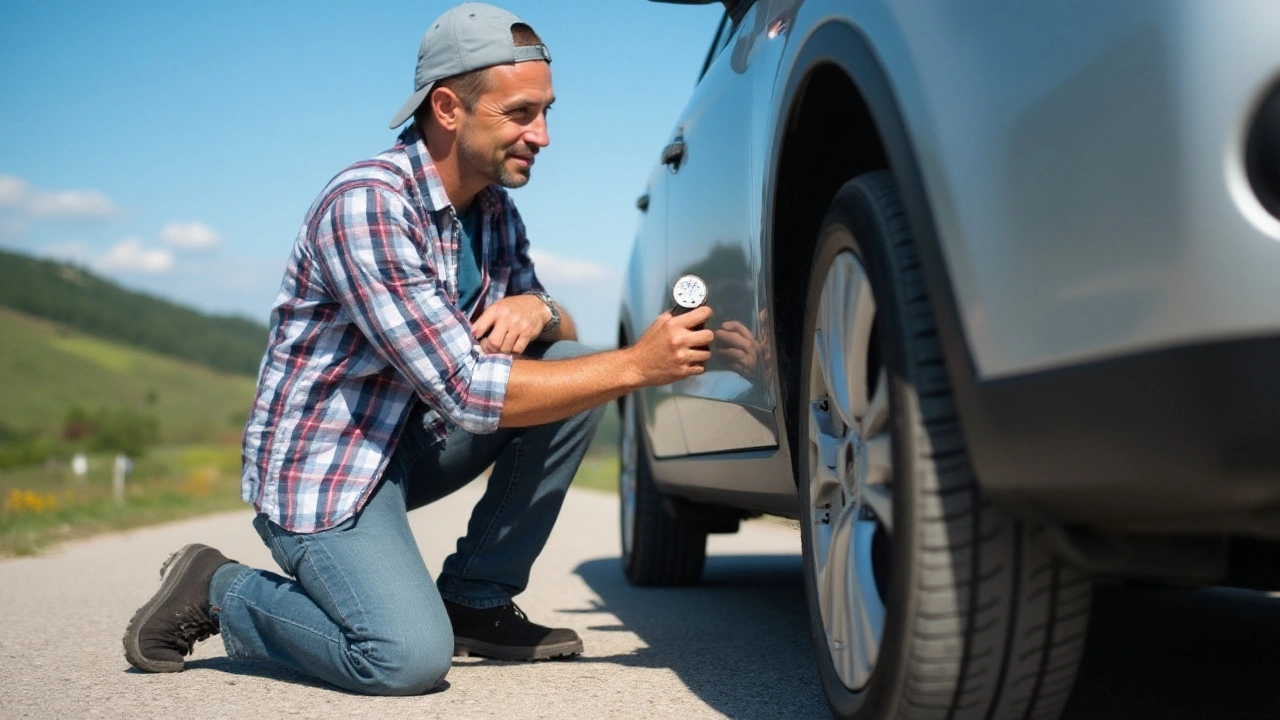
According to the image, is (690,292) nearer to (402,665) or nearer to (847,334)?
(847,334)

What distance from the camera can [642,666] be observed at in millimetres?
2764

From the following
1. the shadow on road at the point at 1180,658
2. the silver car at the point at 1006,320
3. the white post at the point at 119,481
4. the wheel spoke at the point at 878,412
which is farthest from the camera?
the white post at the point at 119,481

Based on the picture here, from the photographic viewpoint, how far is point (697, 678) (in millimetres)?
2580

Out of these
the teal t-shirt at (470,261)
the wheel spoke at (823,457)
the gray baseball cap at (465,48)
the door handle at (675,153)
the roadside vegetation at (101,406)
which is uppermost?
the gray baseball cap at (465,48)

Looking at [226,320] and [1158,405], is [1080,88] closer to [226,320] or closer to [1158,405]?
[1158,405]

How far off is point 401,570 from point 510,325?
2.10ft

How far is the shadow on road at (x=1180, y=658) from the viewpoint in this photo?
7.23 feet

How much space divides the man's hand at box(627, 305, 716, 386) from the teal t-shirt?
0.65m

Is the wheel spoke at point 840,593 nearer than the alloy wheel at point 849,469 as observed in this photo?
No

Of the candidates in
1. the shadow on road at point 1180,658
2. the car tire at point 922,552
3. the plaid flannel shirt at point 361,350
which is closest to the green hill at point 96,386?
the plaid flannel shirt at point 361,350

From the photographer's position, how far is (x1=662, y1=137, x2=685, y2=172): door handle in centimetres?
316

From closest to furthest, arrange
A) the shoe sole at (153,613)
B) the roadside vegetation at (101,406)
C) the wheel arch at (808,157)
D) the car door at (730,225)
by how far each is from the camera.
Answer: the wheel arch at (808,157), the car door at (730,225), the shoe sole at (153,613), the roadside vegetation at (101,406)

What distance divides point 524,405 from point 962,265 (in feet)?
4.33

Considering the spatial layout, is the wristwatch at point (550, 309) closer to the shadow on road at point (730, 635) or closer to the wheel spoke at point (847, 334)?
the shadow on road at point (730, 635)
